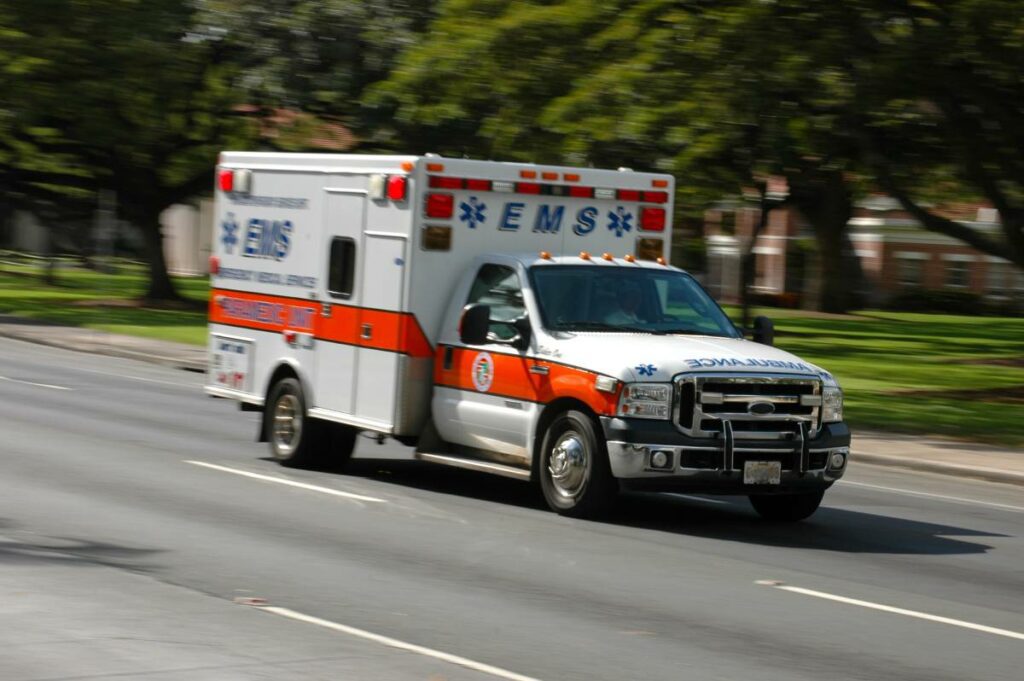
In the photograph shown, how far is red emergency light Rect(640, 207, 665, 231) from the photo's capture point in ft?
47.7

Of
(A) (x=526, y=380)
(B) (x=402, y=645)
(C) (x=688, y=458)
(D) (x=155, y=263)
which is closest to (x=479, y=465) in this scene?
(A) (x=526, y=380)

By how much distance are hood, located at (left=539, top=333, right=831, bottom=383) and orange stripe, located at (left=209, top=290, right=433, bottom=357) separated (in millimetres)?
1442

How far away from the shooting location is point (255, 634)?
7.73 m

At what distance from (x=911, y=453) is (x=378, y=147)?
24585 mm

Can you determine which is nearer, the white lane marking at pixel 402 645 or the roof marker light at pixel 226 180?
the white lane marking at pixel 402 645

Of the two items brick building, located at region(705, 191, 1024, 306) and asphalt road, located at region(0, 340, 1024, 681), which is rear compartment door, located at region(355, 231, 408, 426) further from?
brick building, located at region(705, 191, 1024, 306)

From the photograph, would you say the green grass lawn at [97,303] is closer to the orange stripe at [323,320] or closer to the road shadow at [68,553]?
the orange stripe at [323,320]

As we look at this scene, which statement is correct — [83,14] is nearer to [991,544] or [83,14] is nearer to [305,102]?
[305,102]

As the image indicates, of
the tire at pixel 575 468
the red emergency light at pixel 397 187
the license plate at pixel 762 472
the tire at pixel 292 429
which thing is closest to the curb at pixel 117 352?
the tire at pixel 292 429

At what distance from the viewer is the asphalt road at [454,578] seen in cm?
747

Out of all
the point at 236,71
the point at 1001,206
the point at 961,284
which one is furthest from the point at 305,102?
the point at 961,284

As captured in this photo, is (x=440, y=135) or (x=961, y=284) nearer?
(x=440, y=135)

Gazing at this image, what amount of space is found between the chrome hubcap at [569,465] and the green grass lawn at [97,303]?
794 inches

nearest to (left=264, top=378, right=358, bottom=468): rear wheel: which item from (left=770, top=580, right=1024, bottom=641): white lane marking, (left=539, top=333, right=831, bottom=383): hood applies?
(left=539, top=333, right=831, bottom=383): hood
